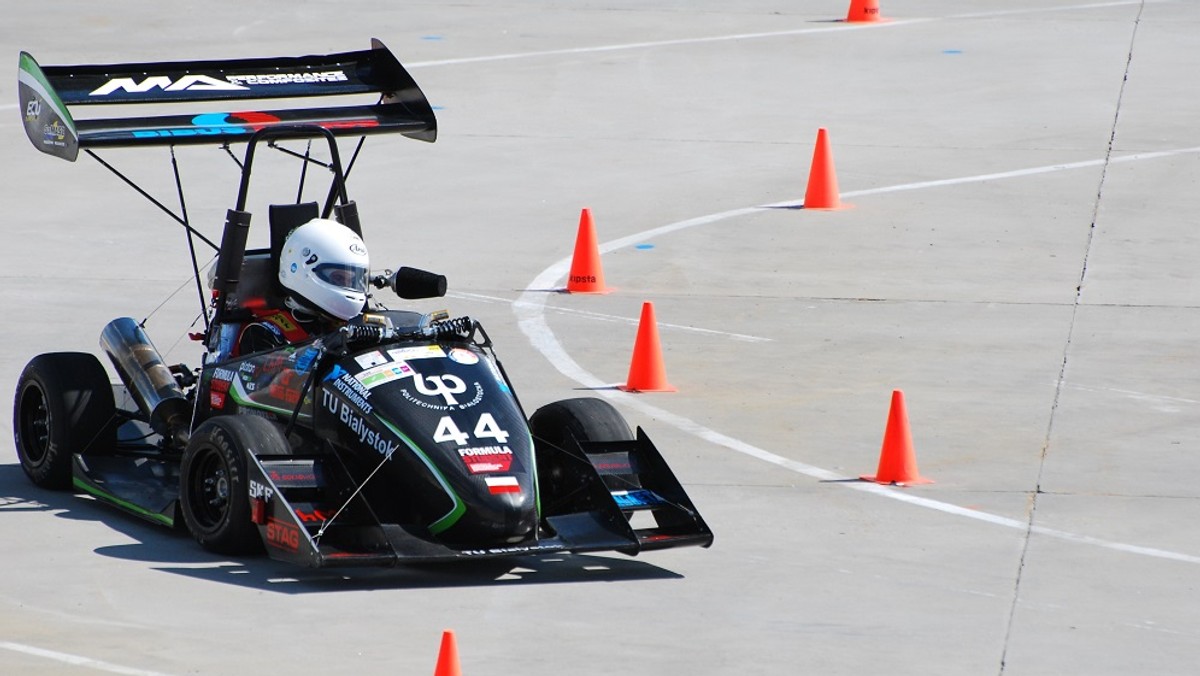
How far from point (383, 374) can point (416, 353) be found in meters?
0.24

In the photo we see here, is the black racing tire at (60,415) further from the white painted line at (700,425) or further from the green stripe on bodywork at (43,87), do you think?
the white painted line at (700,425)

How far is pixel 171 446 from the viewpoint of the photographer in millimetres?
10953

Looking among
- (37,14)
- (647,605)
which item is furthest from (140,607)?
(37,14)

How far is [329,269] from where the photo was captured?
10.5m

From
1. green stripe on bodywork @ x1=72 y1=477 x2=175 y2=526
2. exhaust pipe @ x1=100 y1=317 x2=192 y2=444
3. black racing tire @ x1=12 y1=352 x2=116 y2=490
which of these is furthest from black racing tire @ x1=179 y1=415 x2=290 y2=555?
black racing tire @ x1=12 y1=352 x2=116 y2=490

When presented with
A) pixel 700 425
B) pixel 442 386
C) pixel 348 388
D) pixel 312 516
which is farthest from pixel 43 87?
pixel 700 425

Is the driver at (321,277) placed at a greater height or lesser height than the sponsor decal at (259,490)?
greater

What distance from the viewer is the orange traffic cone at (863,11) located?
27.0 metres

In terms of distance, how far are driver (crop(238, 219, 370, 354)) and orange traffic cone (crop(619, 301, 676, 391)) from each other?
2867 mm

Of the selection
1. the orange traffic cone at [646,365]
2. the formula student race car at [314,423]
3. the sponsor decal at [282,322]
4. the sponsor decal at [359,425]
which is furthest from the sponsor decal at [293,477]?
the orange traffic cone at [646,365]

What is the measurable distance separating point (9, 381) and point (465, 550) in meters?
4.75

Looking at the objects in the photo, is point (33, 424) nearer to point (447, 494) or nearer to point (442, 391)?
point (442, 391)

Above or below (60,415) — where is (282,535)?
below

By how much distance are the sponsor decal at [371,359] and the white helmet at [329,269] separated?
0.73 m
